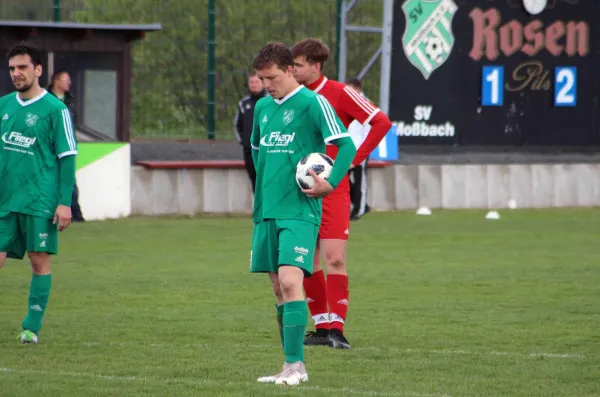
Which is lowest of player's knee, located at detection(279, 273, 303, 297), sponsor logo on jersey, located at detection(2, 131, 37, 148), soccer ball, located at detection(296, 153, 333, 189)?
player's knee, located at detection(279, 273, 303, 297)

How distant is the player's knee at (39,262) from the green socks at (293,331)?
2171 millimetres

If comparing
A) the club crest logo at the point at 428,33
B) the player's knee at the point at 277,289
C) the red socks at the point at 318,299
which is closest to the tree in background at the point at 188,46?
the club crest logo at the point at 428,33

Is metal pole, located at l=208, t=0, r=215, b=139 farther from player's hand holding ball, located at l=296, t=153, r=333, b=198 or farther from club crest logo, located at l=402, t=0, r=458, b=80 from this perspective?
player's hand holding ball, located at l=296, t=153, r=333, b=198

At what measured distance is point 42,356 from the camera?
303 inches

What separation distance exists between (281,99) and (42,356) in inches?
84.6

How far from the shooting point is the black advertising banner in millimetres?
20453

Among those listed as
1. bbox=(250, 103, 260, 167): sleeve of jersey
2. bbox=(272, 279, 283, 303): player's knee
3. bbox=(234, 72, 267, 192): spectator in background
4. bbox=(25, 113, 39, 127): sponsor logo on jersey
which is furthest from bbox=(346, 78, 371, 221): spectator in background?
bbox=(272, 279, 283, 303): player's knee

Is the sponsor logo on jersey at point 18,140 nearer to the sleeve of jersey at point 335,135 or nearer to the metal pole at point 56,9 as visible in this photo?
the sleeve of jersey at point 335,135

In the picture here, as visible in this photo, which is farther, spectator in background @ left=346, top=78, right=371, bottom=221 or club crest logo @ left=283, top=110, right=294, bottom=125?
spectator in background @ left=346, top=78, right=371, bottom=221

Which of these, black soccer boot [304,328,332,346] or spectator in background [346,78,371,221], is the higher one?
spectator in background [346,78,371,221]

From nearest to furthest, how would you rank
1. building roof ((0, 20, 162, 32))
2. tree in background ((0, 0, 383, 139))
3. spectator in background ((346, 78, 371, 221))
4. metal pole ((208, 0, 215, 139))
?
spectator in background ((346, 78, 371, 221))
building roof ((0, 20, 162, 32))
tree in background ((0, 0, 383, 139))
metal pole ((208, 0, 215, 139))

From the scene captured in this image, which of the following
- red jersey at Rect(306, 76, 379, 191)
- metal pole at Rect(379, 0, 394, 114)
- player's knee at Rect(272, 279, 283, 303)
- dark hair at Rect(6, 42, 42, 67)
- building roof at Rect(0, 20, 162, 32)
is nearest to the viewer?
player's knee at Rect(272, 279, 283, 303)

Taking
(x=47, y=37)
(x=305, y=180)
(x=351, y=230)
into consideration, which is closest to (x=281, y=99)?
(x=305, y=180)

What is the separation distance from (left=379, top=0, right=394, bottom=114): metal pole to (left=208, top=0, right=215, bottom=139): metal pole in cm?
264
